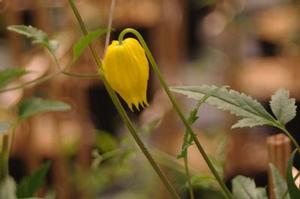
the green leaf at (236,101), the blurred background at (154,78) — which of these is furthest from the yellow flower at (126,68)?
the blurred background at (154,78)

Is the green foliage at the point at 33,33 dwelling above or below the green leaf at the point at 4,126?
above

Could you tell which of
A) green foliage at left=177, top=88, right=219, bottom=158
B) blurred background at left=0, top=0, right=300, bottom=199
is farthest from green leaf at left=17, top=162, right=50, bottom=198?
blurred background at left=0, top=0, right=300, bottom=199

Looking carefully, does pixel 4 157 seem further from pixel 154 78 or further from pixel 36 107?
pixel 154 78

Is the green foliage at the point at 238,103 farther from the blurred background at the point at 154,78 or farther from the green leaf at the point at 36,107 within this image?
the blurred background at the point at 154,78

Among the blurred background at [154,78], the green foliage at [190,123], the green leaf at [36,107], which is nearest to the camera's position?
the green foliage at [190,123]

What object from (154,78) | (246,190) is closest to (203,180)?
(246,190)

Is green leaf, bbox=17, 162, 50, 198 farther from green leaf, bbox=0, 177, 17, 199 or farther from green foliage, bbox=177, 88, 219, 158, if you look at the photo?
green foliage, bbox=177, 88, 219, 158

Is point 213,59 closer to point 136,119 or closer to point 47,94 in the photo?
point 136,119
